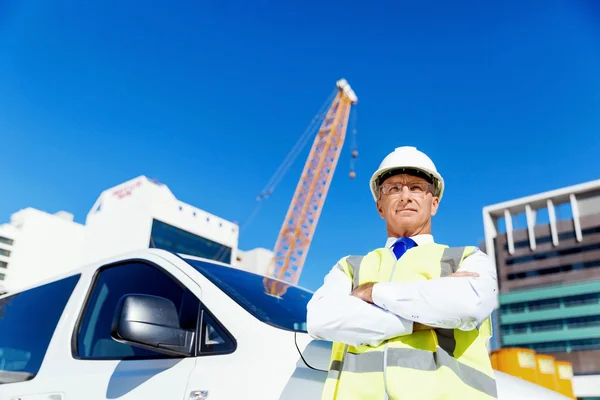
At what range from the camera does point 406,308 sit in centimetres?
144

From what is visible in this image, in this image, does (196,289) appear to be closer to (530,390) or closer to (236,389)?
(236,389)

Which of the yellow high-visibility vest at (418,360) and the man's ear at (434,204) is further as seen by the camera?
the man's ear at (434,204)

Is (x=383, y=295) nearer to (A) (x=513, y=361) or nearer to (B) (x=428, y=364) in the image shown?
(B) (x=428, y=364)

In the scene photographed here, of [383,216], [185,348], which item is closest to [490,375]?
[383,216]

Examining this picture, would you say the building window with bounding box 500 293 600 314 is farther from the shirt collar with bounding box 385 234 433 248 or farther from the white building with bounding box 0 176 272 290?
the shirt collar with bounding box 385 234 433 248

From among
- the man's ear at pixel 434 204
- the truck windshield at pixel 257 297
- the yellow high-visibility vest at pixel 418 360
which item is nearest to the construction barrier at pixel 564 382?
the truck windshield at pixel 257 297

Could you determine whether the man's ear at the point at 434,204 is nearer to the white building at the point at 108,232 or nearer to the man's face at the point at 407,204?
the man's face at the point at 407,204

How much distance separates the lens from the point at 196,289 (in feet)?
7.32

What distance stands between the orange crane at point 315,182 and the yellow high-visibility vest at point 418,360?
51022mm

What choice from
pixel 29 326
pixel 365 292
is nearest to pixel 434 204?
pixel 365 292

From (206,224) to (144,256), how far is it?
85.1 metres

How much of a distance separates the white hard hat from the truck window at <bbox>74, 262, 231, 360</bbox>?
0.95 metres

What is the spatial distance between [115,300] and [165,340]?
1085 mm

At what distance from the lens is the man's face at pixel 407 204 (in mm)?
1870
